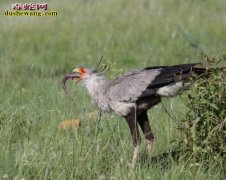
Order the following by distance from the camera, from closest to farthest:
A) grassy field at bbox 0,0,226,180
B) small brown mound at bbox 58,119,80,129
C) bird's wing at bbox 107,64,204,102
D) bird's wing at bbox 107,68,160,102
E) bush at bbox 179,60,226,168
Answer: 1. grassy field at bbox 0,0,226,180
2. bush at bbox 179,60,226,168
3. bird's wing at bbox 107,64,204,102
4. bird's wing at bbox 107,68,160,102
5. small brown mound at bbox 58,119,80,129

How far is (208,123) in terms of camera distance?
5.70 m

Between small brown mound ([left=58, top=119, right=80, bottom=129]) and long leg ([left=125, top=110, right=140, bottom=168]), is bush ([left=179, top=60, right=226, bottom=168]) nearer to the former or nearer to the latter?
long leg ([left=125, top=110, right=140, bottom=168])

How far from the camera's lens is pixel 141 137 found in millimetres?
6473

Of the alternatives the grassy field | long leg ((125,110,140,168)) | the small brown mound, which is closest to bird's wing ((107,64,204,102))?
long leg ((125,110,140,168))

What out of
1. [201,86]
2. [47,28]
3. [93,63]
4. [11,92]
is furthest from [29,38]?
[201,86]

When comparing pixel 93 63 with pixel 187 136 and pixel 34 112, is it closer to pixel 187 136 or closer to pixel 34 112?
pixel 34 112

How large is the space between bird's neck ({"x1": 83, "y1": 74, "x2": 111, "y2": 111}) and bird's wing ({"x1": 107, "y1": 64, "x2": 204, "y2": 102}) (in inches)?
3.8

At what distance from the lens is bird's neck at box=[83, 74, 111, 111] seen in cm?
611

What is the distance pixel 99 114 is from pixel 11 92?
1.69 m

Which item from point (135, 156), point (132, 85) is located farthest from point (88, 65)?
point (135, 156)

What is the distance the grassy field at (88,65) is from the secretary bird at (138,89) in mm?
194

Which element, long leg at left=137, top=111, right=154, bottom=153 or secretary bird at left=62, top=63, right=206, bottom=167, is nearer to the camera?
secretary bird at left=62, top=63, right=206, bottom=167

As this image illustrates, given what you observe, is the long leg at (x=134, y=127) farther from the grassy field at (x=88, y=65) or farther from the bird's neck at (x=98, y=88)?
the bird's neck at (x=98, y=88)

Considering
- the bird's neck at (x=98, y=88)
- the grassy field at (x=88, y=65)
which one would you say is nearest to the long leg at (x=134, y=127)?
the grassy field at (x=88, y=65)
